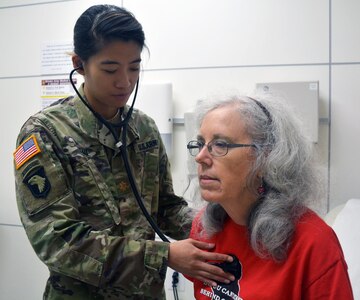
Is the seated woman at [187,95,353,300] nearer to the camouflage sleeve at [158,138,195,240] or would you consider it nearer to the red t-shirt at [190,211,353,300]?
the red t-shirt at [190,211,353,300]

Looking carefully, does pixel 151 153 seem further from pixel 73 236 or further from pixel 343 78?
pixel 343 78

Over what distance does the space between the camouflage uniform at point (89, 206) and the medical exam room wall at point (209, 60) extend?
2.65 ft

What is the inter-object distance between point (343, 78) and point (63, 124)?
1.40 metres

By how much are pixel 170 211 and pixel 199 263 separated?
0.49 meters

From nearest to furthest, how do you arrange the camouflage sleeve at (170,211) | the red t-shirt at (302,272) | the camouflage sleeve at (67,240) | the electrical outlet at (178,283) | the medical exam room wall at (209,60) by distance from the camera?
the red t-shirt at (302,272), the camouflage sleeve at (67,240), the camouflage sleeve at (170,211), the medical exam room wall at (209,60), the electrical outlet at (178,283)

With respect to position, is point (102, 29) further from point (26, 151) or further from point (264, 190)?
point (264, 190)

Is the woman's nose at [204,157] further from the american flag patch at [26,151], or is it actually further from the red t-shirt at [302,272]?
the american flag patch at [26,151]

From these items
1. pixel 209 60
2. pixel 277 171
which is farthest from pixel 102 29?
pixel 209 60

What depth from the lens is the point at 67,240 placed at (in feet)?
3.43

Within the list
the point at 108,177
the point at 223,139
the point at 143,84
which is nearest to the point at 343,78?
the point at 143,84

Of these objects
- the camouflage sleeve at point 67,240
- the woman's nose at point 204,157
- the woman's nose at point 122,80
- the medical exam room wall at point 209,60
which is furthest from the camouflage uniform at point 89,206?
the medical exam room wall at point 209,60

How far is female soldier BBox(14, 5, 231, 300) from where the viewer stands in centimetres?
104

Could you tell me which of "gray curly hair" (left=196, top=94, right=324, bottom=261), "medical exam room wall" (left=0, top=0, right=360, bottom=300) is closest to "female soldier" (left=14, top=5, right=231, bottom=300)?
"gray curly hair" (left=196, top=94, right=324, bottom=261)

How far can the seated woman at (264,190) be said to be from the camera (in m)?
0.88
